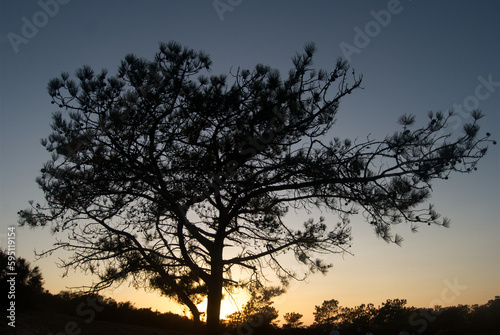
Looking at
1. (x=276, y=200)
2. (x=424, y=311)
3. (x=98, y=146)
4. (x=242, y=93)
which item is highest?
(x=242, y=93)

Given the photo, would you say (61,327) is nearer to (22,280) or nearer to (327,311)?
(22,280)

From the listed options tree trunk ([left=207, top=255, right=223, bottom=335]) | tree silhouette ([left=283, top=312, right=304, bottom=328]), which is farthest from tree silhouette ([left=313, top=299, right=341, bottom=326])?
tree trunk ([left=207, top=255, right=223, bottom=335])

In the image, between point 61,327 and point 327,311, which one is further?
point 327,311

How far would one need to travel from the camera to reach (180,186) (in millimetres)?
6824

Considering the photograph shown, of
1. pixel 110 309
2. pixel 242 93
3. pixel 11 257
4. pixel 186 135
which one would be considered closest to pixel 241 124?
pixel 242 93

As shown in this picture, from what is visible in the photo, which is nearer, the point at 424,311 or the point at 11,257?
the point at 11,257

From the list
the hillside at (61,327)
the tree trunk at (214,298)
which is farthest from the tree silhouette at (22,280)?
the tree trunk at (214,298)

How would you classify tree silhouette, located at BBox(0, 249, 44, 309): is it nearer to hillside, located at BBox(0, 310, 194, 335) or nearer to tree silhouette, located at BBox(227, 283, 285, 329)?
hillside, located at BBox(0, 310, 194, 335)

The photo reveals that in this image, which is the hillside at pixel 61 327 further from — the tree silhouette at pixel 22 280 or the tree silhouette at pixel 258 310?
the tree silhouette at pixel 258 310

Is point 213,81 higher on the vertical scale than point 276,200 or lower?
higher

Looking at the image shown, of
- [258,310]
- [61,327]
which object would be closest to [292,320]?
[258,310]

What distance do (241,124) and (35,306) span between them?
271 inches

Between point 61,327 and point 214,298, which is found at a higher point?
point 214,298

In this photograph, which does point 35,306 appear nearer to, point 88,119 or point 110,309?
point 110,309
